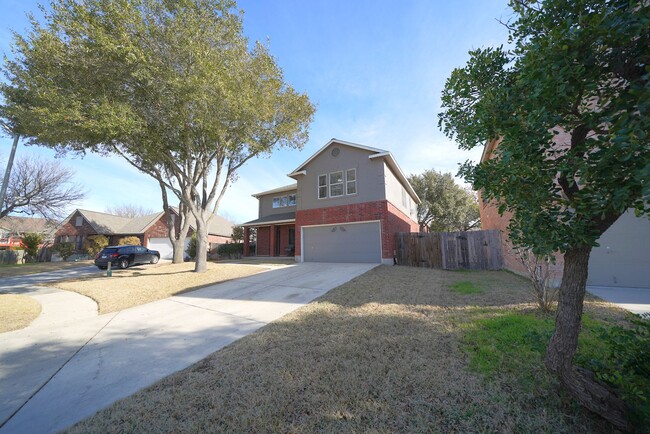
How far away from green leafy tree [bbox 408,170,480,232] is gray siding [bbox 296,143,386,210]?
15.0 m

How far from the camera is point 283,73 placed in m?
12.3

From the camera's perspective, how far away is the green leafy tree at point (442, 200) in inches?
1071

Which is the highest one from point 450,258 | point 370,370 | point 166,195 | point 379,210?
point 166,195

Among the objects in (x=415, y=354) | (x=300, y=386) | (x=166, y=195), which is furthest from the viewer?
(x=166, y=195)

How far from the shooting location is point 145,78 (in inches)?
364

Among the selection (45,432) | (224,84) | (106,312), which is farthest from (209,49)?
(45,432)

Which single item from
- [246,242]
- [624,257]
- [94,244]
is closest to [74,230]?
[94,244]

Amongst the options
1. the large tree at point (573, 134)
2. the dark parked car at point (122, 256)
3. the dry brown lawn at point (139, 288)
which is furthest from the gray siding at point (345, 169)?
the dark parked car at point (122, 256)

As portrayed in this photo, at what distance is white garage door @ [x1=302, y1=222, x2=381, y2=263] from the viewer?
1409cm

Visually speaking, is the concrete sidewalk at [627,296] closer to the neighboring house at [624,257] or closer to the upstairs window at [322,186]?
the neighboring house at [624,257]

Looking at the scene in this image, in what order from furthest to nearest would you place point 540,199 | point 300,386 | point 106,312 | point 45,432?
point 106,312
point 300,386
point 45,432
point 540,199

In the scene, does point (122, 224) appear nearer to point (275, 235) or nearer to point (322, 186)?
point (275, 235)

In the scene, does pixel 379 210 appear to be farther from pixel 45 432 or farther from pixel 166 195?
pixel 166 195

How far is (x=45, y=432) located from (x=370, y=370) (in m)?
3.28
